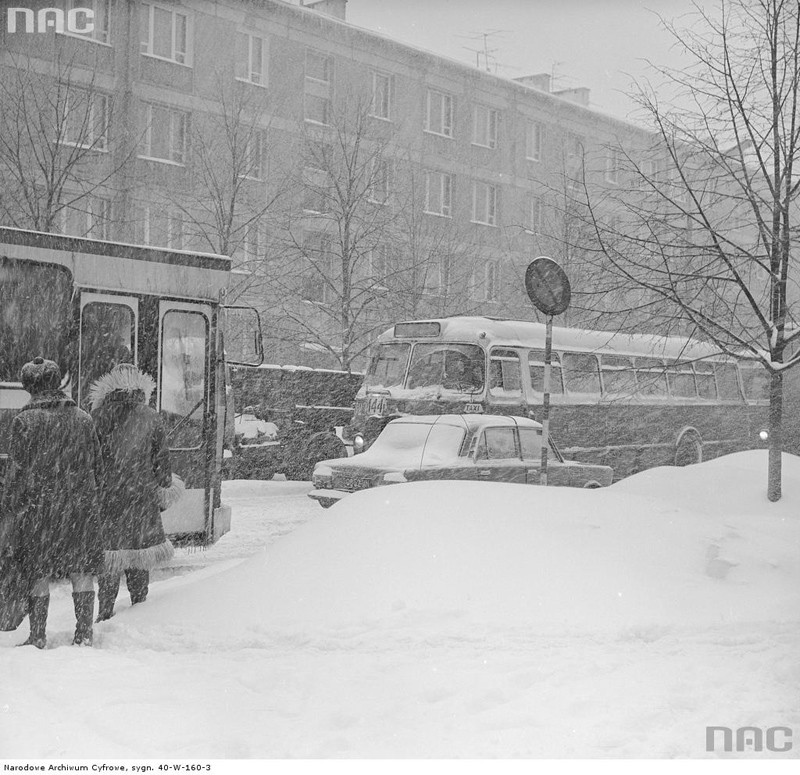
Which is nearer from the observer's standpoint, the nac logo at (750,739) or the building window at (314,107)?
the nac logo at (750,739)

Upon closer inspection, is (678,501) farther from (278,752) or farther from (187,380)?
(278,752)

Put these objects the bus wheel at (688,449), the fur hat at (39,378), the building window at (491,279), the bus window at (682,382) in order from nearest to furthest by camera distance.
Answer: the fur hat at (39,378), the bus wheel at (688,449), the bus window at (682,382), the building window at (491,279)

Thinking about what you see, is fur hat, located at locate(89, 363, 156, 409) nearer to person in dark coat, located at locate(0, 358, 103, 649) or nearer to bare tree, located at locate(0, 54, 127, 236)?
person in dark coat, located at locate(0, 358, 103, 649)

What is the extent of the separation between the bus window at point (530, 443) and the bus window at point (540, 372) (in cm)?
348

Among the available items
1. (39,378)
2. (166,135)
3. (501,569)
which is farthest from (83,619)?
(166,135)

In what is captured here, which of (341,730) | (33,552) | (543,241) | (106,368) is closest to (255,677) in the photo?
(341,730)

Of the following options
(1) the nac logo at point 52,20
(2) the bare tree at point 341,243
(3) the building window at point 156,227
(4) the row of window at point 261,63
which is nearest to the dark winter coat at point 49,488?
(2) the bare tree at point 341,243

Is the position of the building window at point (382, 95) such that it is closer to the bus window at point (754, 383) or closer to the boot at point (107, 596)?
the bus window at point (754, 383)

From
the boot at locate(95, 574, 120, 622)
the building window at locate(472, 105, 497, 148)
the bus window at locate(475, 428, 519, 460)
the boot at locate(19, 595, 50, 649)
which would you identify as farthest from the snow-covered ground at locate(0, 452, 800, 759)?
the building window at locate(472, 105, 497, 148)

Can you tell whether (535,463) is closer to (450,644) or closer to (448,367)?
(448,367)

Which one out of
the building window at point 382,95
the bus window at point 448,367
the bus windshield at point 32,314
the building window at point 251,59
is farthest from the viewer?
the building window at point 382,95

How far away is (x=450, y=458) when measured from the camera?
11.7 meters

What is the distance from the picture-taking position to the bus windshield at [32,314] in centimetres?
845

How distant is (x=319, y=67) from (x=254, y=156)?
6.61m
